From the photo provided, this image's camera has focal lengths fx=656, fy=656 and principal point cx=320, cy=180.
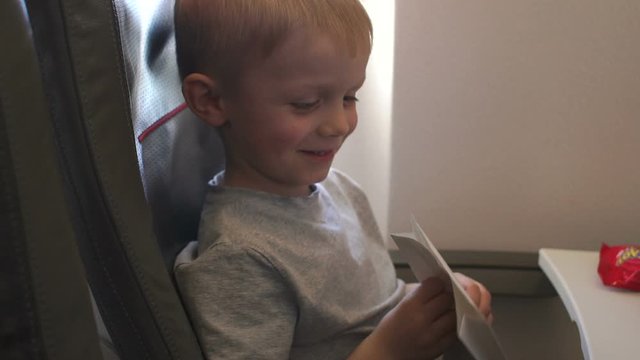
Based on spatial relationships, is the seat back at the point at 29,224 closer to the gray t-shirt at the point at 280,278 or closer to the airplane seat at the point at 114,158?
the airplane seat at the point at 114,158

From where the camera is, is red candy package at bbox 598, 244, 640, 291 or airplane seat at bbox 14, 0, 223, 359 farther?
red candy package at bbox 598, 244, 640, 291

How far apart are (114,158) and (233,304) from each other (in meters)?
0.22

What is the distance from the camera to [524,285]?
1103 mm

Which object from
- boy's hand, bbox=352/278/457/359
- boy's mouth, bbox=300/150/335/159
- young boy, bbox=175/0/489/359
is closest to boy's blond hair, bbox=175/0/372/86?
young boy, bbox=175/0/489/359

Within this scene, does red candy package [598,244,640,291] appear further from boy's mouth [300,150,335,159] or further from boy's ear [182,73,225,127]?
boy's ear [182,73,225,127]

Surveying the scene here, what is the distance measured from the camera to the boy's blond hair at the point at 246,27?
66 centimetres

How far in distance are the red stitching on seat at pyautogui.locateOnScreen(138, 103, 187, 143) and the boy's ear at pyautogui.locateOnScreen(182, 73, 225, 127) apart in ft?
0.09

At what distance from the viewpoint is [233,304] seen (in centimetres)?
65

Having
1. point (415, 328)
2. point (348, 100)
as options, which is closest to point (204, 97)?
point (348, 100)

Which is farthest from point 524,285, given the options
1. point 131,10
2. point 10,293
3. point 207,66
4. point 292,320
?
point 10,293

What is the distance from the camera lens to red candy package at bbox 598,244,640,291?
0.83 metres

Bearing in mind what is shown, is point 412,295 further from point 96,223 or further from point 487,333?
point 96,223

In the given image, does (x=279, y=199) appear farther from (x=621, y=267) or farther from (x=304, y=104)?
(x=621, y=267)

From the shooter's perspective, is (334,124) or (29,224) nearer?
(29,224)
